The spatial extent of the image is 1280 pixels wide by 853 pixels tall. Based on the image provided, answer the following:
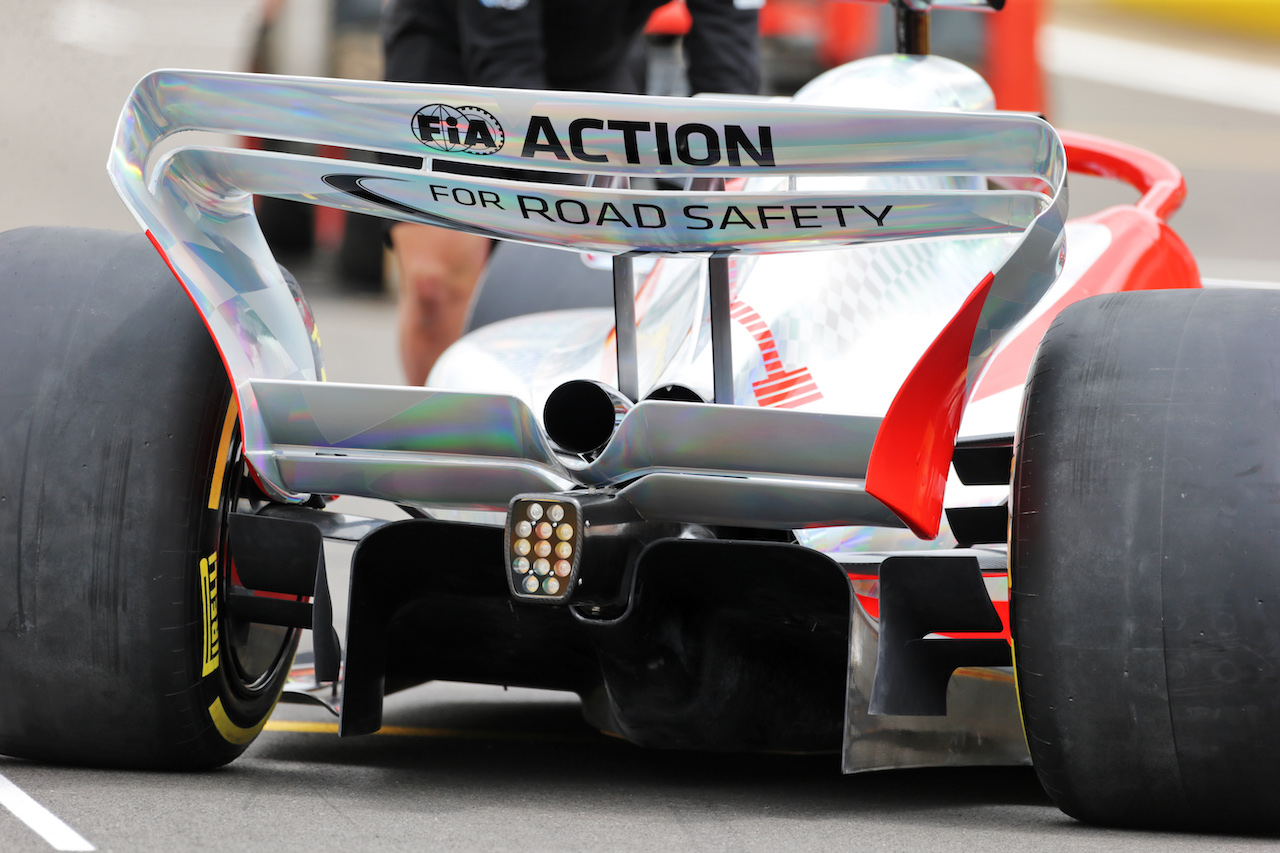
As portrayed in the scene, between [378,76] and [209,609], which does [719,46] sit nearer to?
[209,609]

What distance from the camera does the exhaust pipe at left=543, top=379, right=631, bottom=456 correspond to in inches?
102

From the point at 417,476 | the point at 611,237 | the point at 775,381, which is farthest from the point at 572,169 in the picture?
the point at 775,381

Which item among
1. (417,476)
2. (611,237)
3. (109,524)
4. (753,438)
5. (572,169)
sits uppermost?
(572,169)

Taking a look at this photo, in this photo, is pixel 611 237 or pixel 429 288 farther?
pixel 429 288

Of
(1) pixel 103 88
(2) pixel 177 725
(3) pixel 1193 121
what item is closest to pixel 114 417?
(2) pixel 177 725

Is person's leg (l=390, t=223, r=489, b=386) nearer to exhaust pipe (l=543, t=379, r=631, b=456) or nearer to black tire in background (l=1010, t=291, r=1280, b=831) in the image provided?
exhaust pipe (l=543, t=379, r=631, b=456)

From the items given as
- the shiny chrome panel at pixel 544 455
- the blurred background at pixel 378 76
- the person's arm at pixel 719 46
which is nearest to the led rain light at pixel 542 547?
the shiny chrome panel at pixel 544 455

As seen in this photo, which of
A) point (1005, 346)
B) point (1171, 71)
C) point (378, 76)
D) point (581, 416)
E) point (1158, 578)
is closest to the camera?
point (1158, 578)

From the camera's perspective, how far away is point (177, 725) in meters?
2.72

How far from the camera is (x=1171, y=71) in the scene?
2378 centimetres

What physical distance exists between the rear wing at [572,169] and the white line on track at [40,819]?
1.96ft

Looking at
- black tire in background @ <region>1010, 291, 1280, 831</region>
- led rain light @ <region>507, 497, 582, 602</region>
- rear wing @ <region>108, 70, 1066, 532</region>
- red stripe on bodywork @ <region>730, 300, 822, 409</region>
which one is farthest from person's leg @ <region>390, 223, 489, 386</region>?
black tire in background @ <region>1010, 291, 1280, 831</region>

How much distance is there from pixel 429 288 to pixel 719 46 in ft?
4.28

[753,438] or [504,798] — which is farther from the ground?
[753,438]
